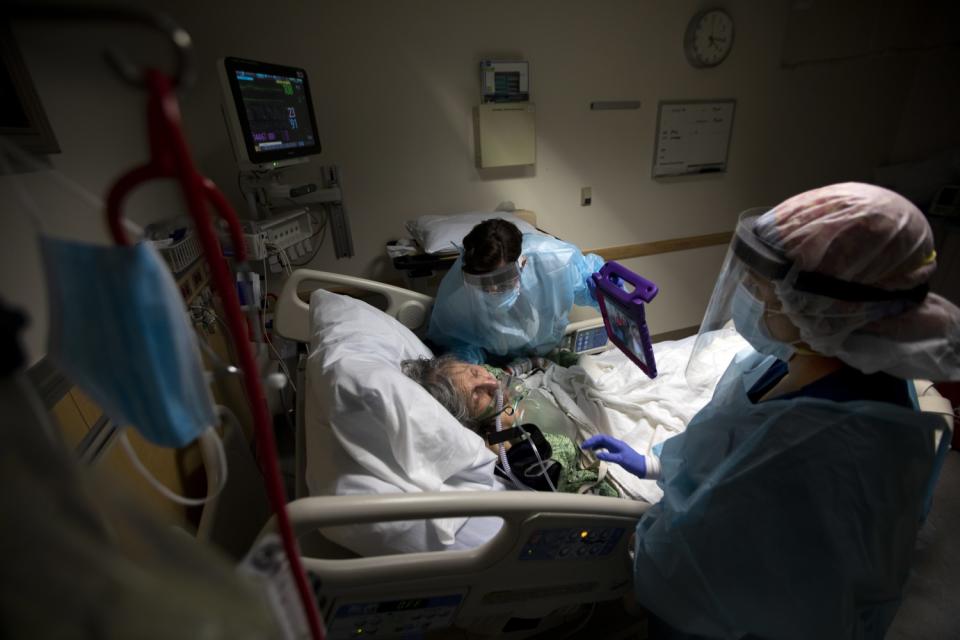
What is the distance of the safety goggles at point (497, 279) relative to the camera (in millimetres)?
1518

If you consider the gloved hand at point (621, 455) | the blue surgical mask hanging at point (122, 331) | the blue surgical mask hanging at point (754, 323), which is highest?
the blue surgical mask hanging at point (122, 331)

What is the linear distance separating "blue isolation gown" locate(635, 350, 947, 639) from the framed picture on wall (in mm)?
1591

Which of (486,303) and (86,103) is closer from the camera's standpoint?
(86,103)

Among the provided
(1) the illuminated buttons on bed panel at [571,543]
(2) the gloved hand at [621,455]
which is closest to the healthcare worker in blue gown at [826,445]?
(1) the illuminated buttons on bed panel at [571,543]

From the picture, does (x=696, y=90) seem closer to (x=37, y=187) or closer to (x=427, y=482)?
(x=427, y=482)

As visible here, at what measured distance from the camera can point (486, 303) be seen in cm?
160

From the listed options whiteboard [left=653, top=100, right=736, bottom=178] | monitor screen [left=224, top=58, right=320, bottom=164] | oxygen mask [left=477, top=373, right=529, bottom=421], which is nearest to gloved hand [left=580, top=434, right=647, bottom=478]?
oxygen mask [left=477, top=373, right=529, bottom=421]

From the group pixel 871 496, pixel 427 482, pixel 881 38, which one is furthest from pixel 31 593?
pixel 881 38

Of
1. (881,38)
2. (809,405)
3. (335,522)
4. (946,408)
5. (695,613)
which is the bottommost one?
(695,613)

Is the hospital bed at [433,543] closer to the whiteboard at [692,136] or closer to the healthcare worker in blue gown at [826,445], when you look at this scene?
the healthcare worker in blue gown at [826,445]

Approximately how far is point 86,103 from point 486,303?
4.29 feet

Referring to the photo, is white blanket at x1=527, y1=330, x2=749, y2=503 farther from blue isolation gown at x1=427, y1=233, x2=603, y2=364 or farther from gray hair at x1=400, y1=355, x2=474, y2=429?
gray hair at x1=400, y1=355, x2=474, y2=429

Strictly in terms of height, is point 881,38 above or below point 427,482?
above

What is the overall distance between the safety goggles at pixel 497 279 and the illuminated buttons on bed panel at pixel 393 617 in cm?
97
